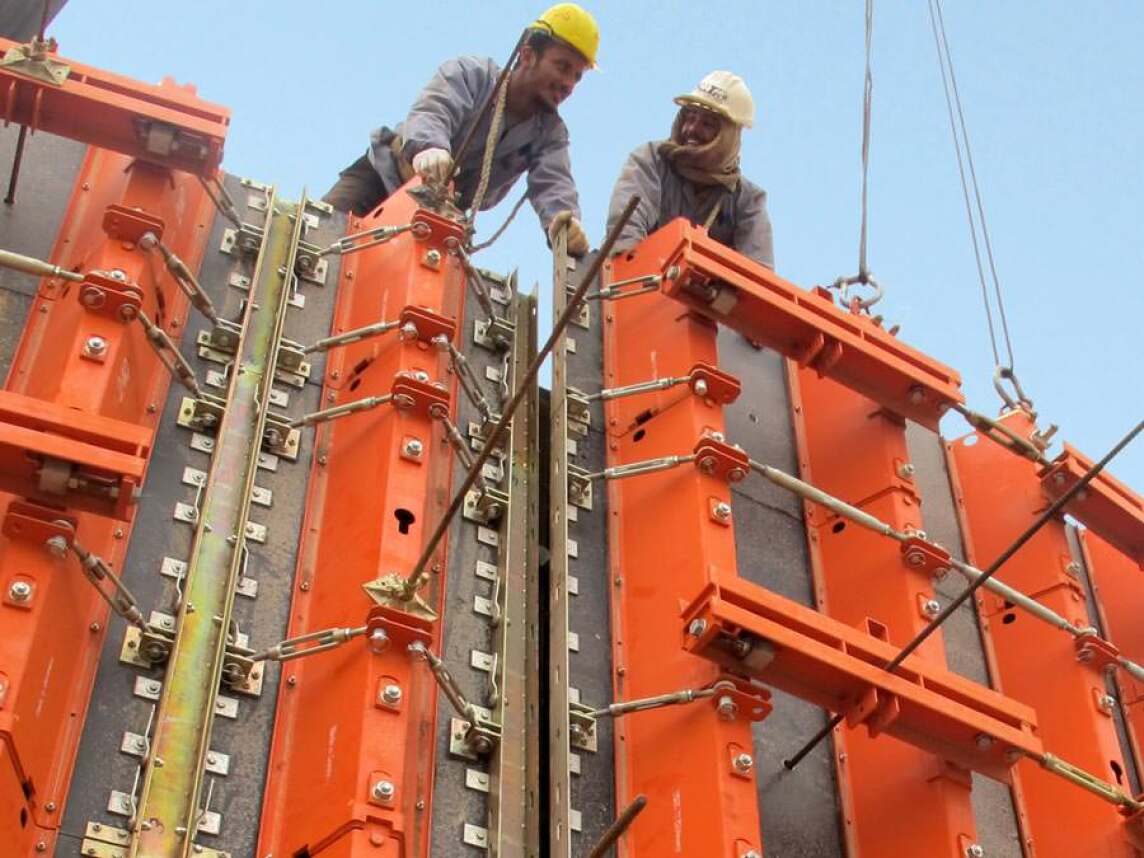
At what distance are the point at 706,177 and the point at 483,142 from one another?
68.1 inches

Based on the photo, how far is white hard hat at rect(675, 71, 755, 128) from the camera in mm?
13625

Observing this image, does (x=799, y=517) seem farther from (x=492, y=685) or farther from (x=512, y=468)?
(x=492, y=685)

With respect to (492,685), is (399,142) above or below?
above

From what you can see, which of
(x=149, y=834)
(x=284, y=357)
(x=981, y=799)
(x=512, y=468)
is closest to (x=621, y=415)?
(x=512, y=468)

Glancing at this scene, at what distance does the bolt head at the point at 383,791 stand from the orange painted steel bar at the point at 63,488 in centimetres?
130

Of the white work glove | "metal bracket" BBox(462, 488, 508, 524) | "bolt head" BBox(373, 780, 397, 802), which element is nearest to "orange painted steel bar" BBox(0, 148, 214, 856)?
"bolt head" BBox(373, 780, 397, 802)

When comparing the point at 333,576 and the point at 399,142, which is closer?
the point at 333,576

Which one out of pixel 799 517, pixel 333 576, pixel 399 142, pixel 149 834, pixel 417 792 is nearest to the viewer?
pixel 149 834

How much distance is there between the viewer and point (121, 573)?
8.90 meters

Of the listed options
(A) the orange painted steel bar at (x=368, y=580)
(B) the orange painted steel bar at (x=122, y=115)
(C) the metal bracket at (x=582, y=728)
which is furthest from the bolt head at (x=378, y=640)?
(B) the orange painted steel bar at (x=122, y=115)

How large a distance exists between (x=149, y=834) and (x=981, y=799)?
5.26m

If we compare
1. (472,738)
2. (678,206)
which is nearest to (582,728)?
(472,738)

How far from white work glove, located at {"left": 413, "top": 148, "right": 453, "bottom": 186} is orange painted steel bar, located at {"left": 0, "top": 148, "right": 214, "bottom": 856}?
208 cm

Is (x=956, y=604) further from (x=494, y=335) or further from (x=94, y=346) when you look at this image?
(x=94, y=346)
